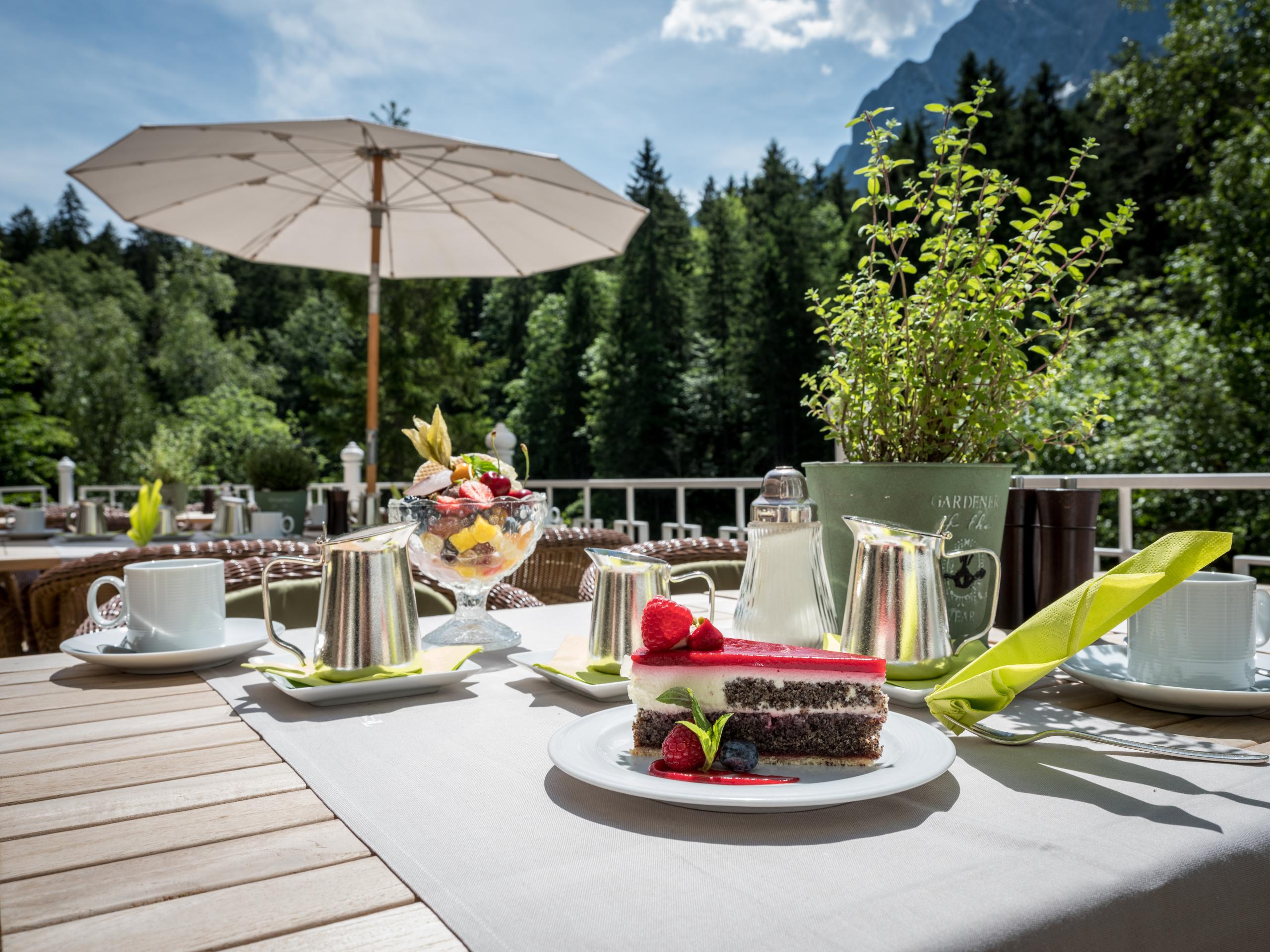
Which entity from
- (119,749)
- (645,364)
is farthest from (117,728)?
(645,364)

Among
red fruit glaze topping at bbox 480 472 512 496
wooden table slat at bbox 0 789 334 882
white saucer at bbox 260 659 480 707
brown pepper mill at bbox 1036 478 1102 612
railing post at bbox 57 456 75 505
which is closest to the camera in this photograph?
wooden table slat at bbox 0 789 334 882

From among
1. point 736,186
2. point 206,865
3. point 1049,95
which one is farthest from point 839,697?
point 736,186

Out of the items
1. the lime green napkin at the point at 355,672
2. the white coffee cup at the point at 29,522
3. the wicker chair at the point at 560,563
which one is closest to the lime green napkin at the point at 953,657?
the lime green napkin at the point at 355,672

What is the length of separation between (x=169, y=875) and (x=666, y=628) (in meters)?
0.36

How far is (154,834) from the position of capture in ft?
1.74

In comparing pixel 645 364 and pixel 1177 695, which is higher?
pixel 645 364

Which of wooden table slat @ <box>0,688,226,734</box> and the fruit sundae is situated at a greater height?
the fruit sundae

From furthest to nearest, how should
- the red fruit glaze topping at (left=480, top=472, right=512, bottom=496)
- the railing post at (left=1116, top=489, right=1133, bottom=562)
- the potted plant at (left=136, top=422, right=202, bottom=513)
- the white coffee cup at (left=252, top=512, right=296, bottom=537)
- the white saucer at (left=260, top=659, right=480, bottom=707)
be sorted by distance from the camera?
1. the potted plant at (left=136, top=422, right=202, bottom=513)
2. the white coffee cup at (left=252, top=512, right=296, bottom=537)
3. the railing post at (left=1116, top=489, right=1133, bottom=562)
4. the red fruit glaze topping at (left=480, top=472, right=512, bottom=496)
5. the white saucer at (left=260, top=659, right=480, bottom=707)

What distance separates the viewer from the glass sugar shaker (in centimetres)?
92

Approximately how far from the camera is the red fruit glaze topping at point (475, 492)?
115 centimetres

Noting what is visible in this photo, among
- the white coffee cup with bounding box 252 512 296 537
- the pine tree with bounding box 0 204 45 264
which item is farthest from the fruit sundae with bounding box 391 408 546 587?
the pine tree with bounding box 0 204 45 264

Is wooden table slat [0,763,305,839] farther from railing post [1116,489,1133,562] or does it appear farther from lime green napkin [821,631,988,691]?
railing post [1116,489,1133,562]

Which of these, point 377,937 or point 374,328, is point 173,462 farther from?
Result: point 377,937

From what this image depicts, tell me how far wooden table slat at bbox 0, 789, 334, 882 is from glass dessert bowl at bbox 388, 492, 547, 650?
567 mm
